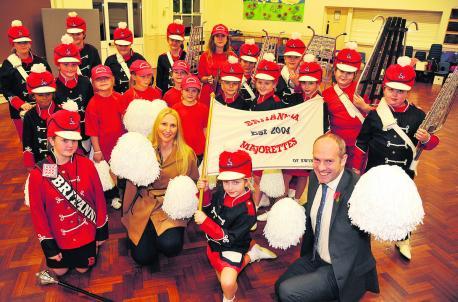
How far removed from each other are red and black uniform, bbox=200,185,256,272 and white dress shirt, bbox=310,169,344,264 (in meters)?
0.53

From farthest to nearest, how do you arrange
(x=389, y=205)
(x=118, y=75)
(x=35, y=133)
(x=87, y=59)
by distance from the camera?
1. (x=87, y=59)
2. (x=118, y=75)
3. (x=35, y=133)
4. (x=389, y=205)

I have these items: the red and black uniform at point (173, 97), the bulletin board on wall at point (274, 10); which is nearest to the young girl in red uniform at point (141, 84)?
the red and black uniform at point (173, 97)

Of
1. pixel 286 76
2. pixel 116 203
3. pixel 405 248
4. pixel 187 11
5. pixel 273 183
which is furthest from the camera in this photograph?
pixel 187 11

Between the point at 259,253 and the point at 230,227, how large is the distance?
2.35 feet

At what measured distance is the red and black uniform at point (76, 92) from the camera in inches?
159

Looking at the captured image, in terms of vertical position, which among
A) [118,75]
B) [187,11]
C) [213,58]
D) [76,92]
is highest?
[187,11]

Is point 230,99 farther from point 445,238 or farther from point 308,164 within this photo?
point 445,238

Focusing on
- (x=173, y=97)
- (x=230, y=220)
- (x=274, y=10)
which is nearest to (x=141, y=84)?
(x=173, y=97)

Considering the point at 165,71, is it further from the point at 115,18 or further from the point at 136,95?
the point at 115,18

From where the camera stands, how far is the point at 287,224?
2.51m

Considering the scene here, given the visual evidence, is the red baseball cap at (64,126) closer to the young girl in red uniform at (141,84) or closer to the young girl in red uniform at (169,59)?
the young girl in red uniform at (141,84)

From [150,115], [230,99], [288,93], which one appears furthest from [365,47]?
[150,115]

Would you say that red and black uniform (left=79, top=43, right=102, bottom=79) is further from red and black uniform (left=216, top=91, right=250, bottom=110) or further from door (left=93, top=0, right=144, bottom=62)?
door (left=93, top=0, right=144, bottom=62)

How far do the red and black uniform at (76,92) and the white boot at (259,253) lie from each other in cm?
230
